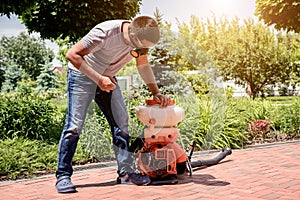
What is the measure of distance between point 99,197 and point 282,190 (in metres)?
1.23

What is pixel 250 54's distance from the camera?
1795cm

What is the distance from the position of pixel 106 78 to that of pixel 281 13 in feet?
25.7

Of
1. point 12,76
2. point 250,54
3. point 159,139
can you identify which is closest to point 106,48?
point 159,139

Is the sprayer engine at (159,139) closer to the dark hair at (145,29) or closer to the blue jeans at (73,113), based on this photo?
the blue jeans at (73,113)

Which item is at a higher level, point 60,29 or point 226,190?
point 60,29

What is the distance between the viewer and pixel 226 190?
3.16 m

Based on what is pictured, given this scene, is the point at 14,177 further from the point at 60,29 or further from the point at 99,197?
the point at 60,29

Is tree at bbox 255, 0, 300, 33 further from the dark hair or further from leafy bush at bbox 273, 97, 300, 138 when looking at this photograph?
the dark hair

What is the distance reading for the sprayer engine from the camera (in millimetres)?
3379

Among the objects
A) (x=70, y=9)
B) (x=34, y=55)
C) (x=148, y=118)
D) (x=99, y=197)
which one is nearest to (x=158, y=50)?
(x=148, y=118)

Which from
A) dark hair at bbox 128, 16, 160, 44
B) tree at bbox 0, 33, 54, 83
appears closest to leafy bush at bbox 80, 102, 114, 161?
dark hair at bbox 128, 16, 160, 44

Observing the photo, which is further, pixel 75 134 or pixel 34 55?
pixel 34 55

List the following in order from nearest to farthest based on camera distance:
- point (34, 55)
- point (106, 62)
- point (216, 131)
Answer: point (106, 62), point (216, 131), point (34, 55)

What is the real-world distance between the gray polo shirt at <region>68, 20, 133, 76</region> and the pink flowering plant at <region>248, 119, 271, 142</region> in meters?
3.25
